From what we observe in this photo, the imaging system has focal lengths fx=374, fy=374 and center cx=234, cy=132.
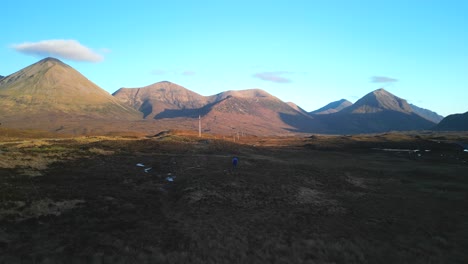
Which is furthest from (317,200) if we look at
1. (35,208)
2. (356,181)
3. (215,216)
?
(35,208)

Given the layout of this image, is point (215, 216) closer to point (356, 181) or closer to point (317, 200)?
point (317, 200)

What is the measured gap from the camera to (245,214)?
28.0 metres

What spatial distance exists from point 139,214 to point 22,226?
23.8 ft

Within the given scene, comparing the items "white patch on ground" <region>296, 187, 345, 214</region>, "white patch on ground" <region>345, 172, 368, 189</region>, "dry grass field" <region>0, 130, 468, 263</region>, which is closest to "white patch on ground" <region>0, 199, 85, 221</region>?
"dry grass field" <region>0, 130, 468, 263</region>

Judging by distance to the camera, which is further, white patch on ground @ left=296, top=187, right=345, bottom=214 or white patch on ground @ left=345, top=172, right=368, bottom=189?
white patch on ground @ left=345, top=172, right=368, bottom=189

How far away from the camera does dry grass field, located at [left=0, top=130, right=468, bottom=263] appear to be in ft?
62.3

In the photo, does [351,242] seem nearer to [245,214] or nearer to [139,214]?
[245,214]

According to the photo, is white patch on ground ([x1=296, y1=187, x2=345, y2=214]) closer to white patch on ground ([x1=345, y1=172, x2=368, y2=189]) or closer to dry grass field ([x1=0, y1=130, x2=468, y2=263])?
dry grass field ([x1=0, y1=130, x2=468, y2=263])

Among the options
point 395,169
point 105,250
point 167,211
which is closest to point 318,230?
point 167,211

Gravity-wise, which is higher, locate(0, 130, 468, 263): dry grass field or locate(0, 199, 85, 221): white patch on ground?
locate(0, 199, 85, 221): white patch on ground

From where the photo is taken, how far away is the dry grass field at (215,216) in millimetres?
19000

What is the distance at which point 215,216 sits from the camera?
26.8 m

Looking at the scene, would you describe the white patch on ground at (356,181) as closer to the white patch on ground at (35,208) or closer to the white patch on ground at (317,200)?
the white patch on ground at (317,200)

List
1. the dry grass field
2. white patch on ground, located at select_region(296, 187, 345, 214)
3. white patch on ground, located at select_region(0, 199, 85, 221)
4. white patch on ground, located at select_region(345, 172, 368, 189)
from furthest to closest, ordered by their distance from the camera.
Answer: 1. white patch on ground, located at select_region(345, 172, 368, 189)
2. white patch on ground, located at select_region(296, 187, 345, 214)
3. white patch on ground, located at select_region(0, 199, 85, 221)
4. the dry grass field
